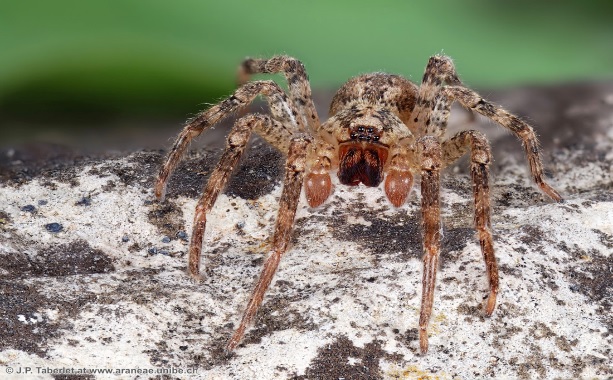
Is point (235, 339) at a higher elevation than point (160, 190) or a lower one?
lower

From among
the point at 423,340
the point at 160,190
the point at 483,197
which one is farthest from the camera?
the point at 160,190

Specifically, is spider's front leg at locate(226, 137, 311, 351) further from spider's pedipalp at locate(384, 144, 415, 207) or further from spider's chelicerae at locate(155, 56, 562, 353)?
spider's pedipalp at locate(384, 144, 415, 207)

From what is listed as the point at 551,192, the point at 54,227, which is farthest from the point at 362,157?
the point at 54,227

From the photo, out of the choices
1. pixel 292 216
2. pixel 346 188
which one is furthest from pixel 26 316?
pixel 346 188

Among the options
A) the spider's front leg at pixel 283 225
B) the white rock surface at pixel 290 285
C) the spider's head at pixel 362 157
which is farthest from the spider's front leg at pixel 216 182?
the spider's head at pixel 362 157

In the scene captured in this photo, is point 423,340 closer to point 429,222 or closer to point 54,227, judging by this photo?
point 429,222

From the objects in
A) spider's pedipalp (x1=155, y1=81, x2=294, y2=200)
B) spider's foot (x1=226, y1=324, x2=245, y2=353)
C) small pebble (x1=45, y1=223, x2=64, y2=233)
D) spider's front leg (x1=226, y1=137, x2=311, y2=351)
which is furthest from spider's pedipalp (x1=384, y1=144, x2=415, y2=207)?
small pebble (x1=45, y1=223, x2=64, y2=233)

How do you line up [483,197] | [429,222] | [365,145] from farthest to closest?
[365,145] < [483,197] < [429,222]
